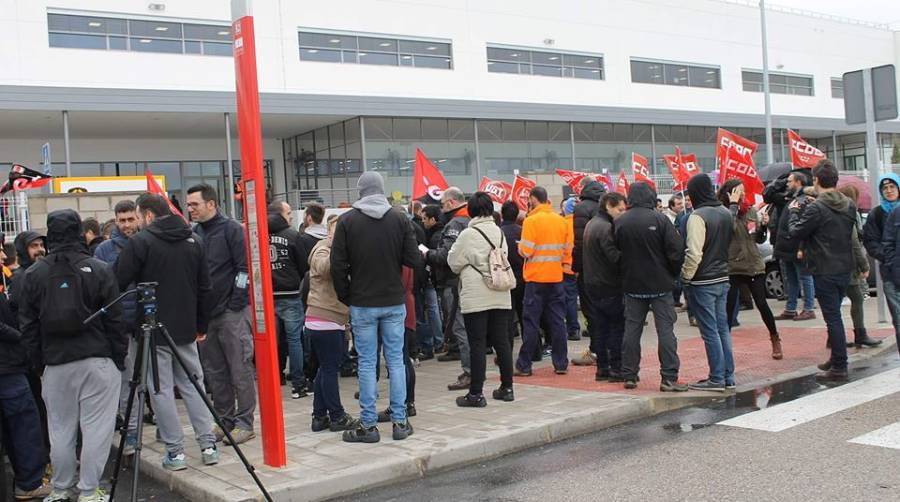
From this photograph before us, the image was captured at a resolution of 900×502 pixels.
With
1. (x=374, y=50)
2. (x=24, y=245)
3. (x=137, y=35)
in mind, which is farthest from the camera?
(x=374, y=50)

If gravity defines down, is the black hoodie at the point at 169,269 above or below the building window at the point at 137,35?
below

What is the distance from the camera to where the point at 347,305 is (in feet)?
21.8

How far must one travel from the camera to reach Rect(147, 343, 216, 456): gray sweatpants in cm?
598

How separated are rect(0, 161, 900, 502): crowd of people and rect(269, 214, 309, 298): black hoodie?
2 centimetres

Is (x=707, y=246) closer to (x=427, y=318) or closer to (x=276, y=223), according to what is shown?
(x=427, y=318)

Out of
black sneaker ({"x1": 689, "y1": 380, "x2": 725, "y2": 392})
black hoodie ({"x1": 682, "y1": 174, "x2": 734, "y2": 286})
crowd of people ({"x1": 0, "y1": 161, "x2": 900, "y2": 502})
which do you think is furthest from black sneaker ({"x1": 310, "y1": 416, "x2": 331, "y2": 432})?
black hoodie ({"x1": 682, "y1": 174, "x2": 734, "y2": 286})

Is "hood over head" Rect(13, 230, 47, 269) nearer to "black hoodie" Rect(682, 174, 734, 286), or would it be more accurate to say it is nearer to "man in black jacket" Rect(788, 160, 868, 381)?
"black hoodie" Rect(682, 174, 734, 286)

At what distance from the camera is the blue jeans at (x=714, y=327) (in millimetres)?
7883

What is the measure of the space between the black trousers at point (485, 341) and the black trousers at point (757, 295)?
10.8ft

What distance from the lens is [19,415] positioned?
5641 millimetres

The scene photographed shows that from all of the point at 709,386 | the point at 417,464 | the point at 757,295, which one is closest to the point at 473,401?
the point at 417,464

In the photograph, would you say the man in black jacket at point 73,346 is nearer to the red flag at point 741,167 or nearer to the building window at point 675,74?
the red flag at point 741,167

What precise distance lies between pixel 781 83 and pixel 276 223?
1554 inches

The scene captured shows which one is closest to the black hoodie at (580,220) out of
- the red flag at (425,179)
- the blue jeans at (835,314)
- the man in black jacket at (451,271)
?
the man in black jacket at (451,271)
